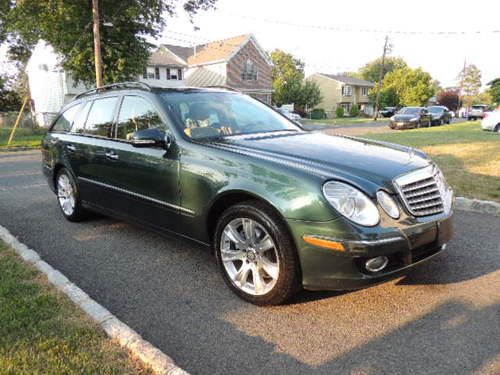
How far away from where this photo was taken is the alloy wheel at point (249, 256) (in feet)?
Result: 9.94

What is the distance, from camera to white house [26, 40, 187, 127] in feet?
109

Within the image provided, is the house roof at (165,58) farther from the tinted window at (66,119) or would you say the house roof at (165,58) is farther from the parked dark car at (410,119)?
the tinted window at (66,119)

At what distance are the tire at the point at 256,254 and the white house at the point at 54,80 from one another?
2932 centimetres

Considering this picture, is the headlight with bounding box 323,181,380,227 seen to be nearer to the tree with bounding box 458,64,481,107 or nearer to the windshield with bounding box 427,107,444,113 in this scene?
the windshield with bounding box 427,107,444,113

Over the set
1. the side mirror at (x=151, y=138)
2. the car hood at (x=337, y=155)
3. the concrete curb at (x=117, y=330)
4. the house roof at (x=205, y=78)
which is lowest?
the concrete curb at (x=117, y=330)

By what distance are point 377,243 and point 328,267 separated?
1.19ft

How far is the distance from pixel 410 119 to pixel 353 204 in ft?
80.6

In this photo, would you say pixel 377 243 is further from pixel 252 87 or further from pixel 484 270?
pixel 252 87

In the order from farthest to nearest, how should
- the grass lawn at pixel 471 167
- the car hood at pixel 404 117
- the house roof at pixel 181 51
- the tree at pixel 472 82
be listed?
the tree at pixel 472 82 → the house roof at pixel 181 51 → the car hood at pixel 404 117 → the grass lawn at pixel 471 167

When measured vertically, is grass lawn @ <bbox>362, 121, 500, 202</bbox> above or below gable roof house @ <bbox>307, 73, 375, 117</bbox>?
below

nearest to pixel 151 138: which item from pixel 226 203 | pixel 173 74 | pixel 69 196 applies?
pixel 226 203

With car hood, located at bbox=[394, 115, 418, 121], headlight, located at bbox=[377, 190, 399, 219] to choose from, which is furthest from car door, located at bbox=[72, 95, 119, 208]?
car hood, located at bbox=[394, 115, 418, 121]

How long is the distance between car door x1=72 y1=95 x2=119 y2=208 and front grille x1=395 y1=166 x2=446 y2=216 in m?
3.01

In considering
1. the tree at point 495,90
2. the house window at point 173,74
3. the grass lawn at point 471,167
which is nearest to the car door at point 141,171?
the grass lawn at point 471,167
